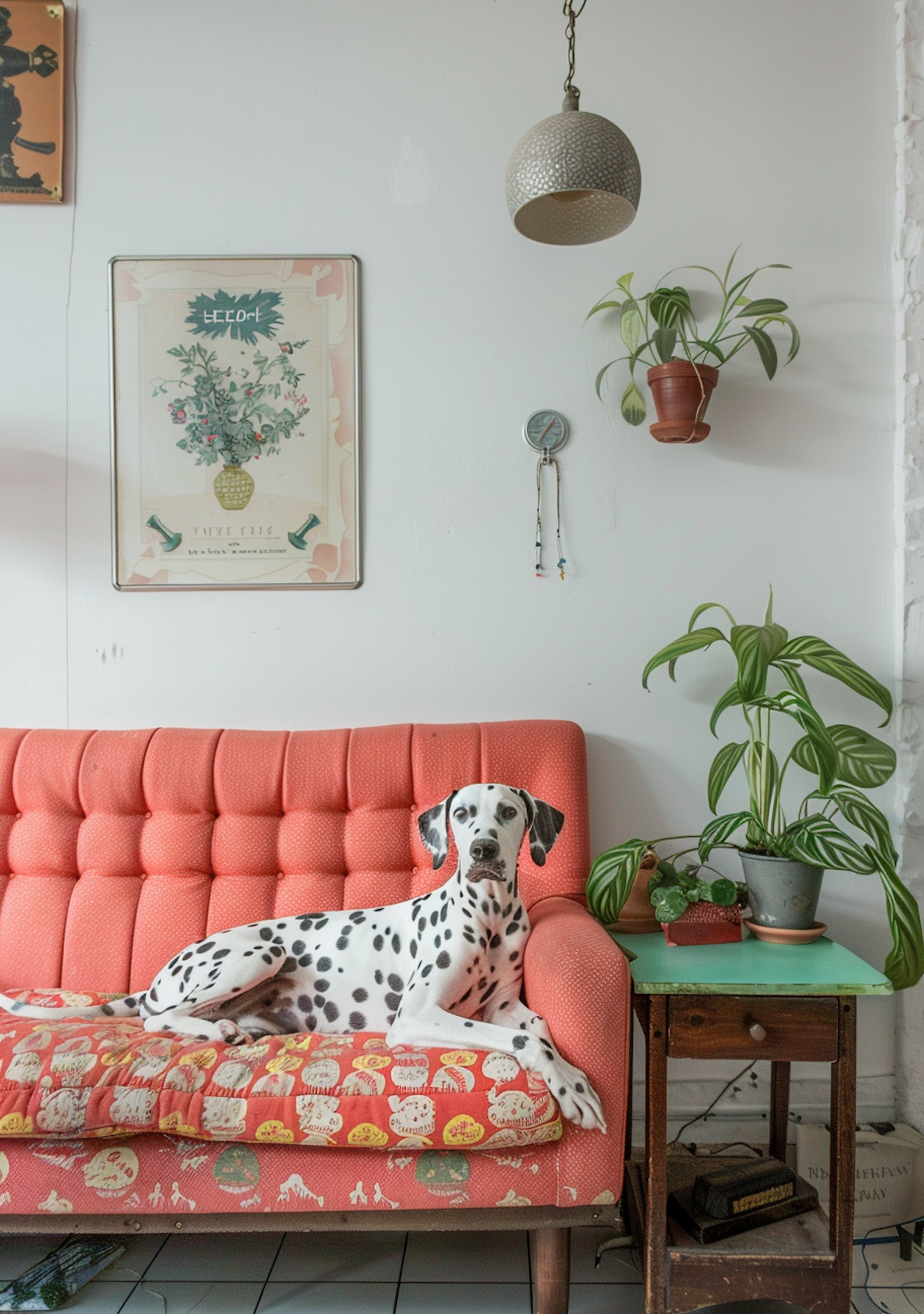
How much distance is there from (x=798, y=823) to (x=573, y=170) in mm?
1500

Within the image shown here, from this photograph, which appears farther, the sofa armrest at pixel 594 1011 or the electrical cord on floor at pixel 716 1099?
the electrical cord on floor at pixel 716 1099

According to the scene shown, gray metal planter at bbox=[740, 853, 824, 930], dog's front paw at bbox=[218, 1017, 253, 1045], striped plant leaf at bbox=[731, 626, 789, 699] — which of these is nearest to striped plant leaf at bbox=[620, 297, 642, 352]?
striped plant leaf at bbox=[731, 626, 789, 699]

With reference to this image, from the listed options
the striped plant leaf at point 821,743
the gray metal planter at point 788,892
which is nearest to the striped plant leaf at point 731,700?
the striped plant leaf at point 821,743

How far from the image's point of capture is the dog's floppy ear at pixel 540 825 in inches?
79.3

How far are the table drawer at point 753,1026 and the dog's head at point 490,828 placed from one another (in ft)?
1.42

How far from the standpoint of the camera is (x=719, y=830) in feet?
7.46

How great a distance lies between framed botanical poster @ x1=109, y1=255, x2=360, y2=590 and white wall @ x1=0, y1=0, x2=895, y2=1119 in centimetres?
7

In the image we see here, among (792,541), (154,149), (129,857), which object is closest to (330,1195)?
(129,857)

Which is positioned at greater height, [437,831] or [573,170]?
[573,170]

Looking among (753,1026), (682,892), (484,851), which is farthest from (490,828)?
(753,1026)

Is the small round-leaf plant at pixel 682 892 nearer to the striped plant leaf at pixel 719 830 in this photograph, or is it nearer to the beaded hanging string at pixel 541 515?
the striped plant leaf at pixel 719 830

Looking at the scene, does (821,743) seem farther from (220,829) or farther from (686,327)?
(220,829)

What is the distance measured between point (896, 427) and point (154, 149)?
2.26 meters

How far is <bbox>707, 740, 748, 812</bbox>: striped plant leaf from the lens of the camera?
2180mm
